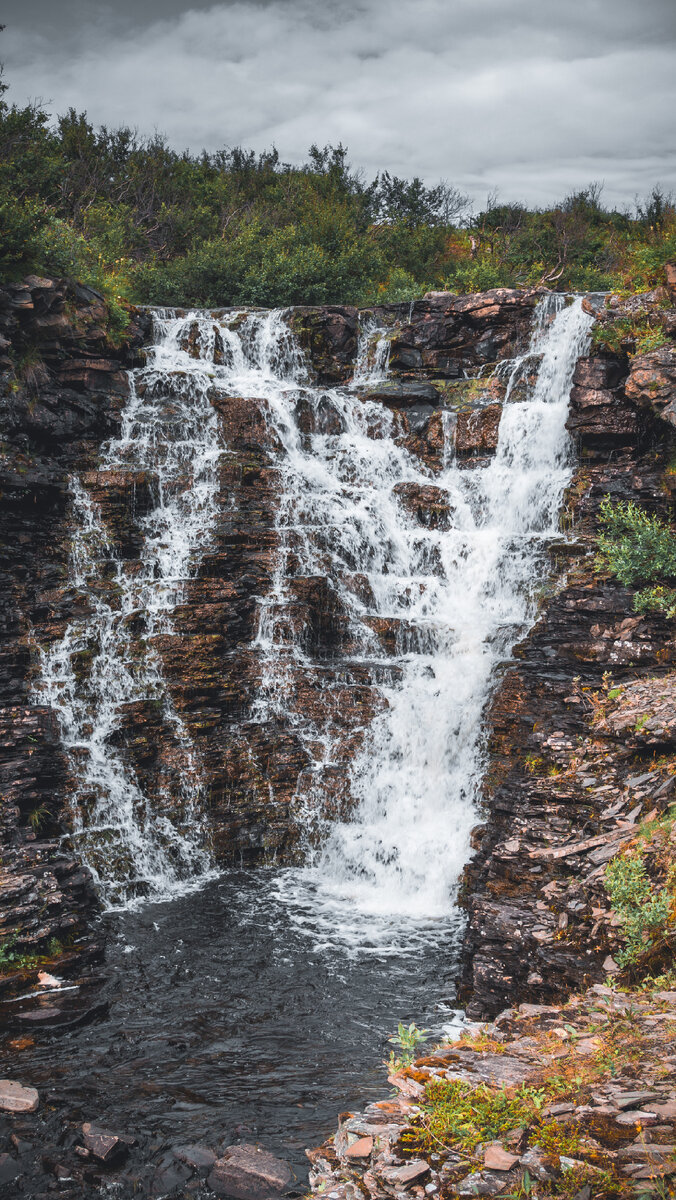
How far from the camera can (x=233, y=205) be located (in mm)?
35156

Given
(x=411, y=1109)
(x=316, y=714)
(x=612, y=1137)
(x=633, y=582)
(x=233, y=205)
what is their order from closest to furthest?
(x=612, y=1137) → (x=411, y=1109) → (x=633, y=582) → (x=316, y=714) → (x=233, y=205)

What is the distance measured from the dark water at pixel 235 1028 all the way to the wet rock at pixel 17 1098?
0.20 m

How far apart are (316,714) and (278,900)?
12.2 feet

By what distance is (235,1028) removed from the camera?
8.88 m

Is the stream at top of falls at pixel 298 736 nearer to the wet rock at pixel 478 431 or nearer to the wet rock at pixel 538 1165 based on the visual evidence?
the wet rock at pixel 478 431

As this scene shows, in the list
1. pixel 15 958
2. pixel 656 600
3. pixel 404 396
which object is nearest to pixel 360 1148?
pixel 15 958

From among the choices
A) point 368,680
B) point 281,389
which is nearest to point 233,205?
point 281,389

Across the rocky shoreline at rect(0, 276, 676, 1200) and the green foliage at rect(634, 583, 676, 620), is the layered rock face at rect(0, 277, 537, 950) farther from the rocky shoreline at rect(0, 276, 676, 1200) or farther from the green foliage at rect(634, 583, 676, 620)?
the green foliage at rect(634, 583, 676, 620)

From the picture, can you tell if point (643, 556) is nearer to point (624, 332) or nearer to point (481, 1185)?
point (624, 332)

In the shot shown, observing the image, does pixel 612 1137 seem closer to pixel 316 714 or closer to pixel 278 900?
pixel 278 900

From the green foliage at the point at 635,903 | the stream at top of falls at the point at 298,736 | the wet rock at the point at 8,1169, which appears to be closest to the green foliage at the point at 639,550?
the stream at top of falls at the point at 298,736

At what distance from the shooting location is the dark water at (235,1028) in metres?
7.27

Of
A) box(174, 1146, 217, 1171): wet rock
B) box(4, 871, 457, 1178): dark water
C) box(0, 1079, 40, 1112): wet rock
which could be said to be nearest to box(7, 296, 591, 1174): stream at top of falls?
box(4, 871, 457, 1178): dark water

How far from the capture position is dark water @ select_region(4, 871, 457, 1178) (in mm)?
7266
